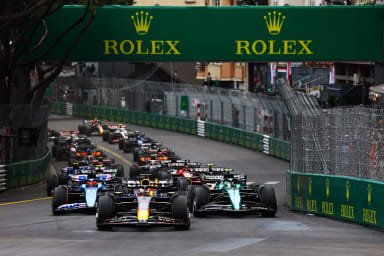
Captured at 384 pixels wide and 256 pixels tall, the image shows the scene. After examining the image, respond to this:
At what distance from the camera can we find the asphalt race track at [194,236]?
43.0 feet

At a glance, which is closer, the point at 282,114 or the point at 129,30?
Answer: the point at 129,30

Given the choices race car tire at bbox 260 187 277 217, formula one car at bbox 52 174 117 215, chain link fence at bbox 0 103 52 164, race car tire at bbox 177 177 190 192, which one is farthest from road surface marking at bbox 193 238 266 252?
chain link fence at bbox 0 103 52 164

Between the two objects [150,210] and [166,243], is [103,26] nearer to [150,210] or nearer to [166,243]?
[150,210]

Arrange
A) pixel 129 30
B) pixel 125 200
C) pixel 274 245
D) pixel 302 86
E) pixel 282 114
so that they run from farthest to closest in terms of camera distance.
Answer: pixel 302 86 → pixel 282 114 → pixel 129 30 → pixel 125 200 → pixel 274 245

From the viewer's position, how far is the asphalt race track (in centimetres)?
1311

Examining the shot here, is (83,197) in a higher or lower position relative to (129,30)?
lower

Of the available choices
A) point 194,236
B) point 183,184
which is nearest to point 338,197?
point 194,236

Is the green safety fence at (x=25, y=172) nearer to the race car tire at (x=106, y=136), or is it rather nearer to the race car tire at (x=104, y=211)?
the race car tire at (x=104, y=211)

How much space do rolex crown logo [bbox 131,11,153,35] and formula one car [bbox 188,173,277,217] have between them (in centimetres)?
1087

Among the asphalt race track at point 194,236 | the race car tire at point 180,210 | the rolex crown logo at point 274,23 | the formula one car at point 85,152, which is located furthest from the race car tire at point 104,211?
the formula one car at point 85,152

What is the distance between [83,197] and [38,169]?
11041mm

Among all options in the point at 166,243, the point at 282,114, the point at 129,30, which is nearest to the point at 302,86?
the point at 282,114

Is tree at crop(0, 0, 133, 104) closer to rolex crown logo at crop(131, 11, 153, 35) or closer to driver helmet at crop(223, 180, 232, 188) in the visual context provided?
rolex crown logo at crop(131, 11, 153, 35)

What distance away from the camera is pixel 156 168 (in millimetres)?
27328
